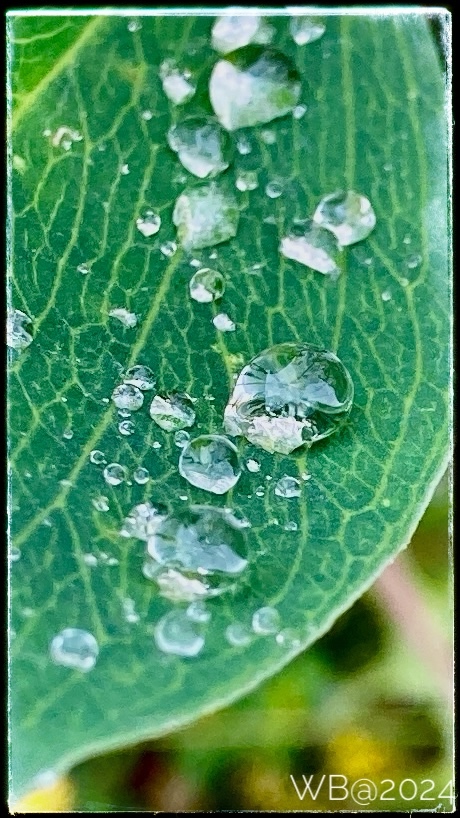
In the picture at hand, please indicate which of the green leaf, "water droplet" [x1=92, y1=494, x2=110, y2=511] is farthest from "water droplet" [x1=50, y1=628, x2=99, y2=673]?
"water droplet" [x1=92, y1=494, x2=110, y2=511]

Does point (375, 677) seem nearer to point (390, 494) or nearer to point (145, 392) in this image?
point (390, 494)

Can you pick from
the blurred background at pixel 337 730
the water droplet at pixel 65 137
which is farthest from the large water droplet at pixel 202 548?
the water droplet at pixel 65 137

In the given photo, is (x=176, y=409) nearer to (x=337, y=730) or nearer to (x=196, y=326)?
(x=196, y=326)

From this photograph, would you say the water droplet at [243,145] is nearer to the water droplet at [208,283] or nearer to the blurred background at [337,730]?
the water droplet at [208,283]

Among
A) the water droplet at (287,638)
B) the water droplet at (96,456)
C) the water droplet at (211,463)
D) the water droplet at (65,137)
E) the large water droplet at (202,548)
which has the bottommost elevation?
the water droplet at (287,638)

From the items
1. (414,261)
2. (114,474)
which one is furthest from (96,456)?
(414,261)

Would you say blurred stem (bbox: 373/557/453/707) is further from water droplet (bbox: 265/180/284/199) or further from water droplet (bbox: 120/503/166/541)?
water droplet (bbox: 265/180/284/199)

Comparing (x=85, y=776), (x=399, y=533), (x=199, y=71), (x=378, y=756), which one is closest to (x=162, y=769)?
(x=85, y=776)
